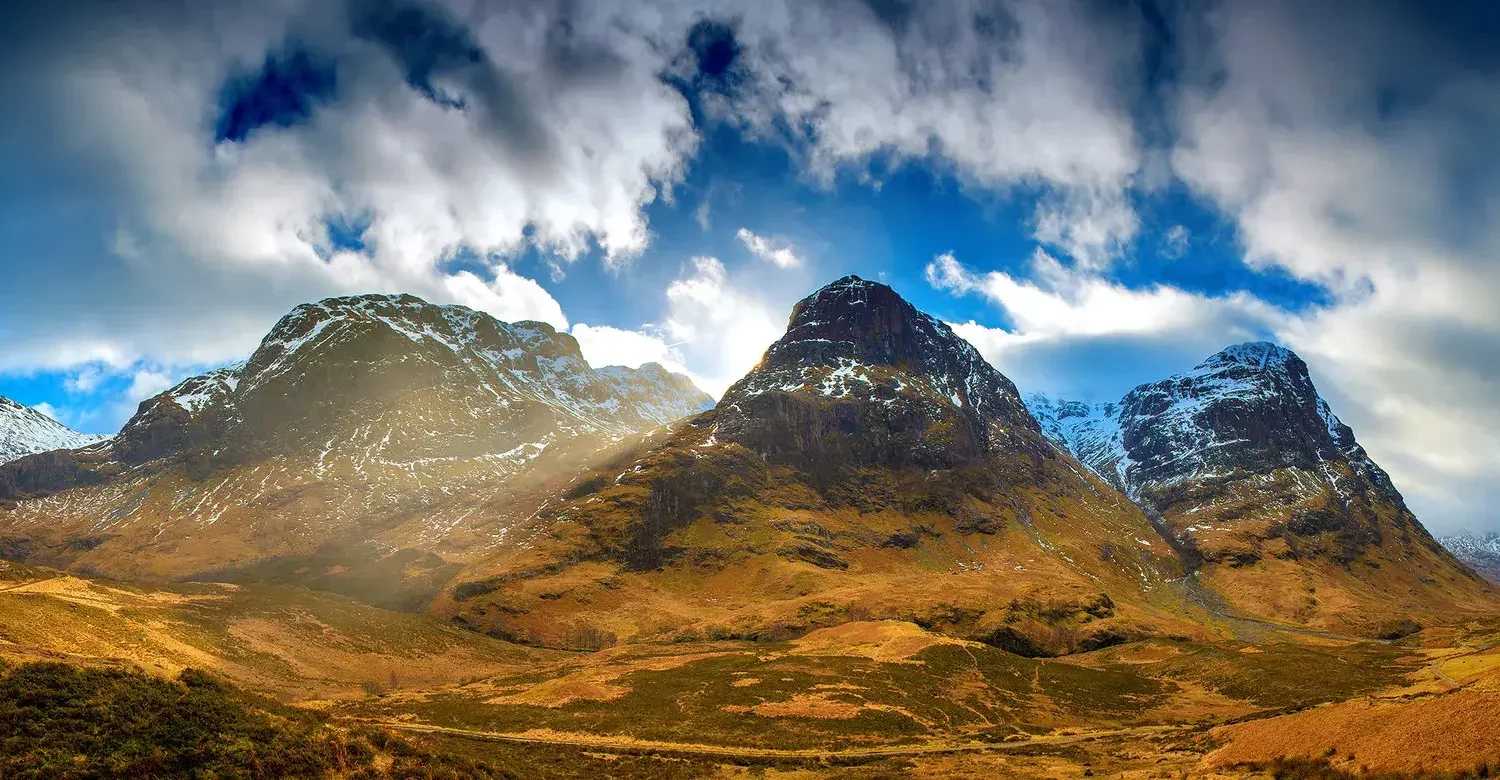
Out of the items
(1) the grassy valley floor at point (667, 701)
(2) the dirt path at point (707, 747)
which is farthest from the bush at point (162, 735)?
(2) the dirt path at point (707, 747)

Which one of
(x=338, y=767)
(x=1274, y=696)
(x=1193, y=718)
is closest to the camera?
(x=338, y=767)

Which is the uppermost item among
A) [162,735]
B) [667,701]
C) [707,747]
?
[162,735]

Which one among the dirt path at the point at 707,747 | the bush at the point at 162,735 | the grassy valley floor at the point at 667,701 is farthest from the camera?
the dirt path at the point at 707,747

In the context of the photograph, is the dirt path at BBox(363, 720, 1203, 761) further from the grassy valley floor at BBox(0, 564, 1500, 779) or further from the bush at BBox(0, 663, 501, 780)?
the bush at BBox(0, 663, 501, 780)

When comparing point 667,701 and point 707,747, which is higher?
point 667,701

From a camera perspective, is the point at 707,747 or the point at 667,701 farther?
the point at 667,701

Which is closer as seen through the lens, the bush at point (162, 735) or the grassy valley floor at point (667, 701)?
the bush at point (162, 735)

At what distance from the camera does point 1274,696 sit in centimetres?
11725

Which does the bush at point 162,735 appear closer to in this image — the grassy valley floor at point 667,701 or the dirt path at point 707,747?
the grassy valley floor at point 667,701

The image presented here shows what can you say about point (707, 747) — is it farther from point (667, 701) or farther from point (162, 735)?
point (162, 735)

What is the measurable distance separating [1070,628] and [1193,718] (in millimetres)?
96210

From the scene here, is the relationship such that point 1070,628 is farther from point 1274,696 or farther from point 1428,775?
point 1428,775

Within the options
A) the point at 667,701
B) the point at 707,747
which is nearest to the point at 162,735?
the point at 707,747

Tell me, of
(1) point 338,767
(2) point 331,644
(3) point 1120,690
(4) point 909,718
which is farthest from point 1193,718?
(2) point 331,644
